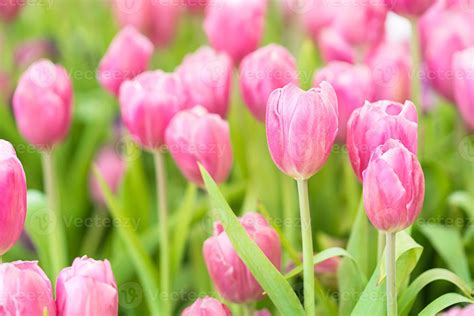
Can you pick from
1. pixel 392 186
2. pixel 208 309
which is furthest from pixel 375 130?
pixel 208 309

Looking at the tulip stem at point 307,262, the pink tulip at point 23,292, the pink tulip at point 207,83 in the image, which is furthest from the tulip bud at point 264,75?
the pink tulip at point 23,292

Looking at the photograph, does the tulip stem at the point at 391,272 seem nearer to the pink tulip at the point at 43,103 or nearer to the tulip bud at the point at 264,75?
the tulip bud at the point at 264,75

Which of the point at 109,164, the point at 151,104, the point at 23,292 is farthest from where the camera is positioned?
the point at 109,164

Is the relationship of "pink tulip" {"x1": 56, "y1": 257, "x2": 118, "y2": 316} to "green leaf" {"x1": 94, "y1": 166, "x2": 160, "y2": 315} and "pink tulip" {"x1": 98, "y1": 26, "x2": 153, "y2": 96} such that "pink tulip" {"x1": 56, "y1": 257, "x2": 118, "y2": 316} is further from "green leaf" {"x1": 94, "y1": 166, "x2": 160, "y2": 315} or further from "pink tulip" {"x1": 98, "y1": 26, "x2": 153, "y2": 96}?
"pink tulip" {"x1": 98, "y1": 26, "x2": 153, "y2": 96}

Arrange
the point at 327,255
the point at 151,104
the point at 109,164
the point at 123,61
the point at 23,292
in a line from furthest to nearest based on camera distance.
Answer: the point at 109,164 < the point at 123,61 < the point at 151,104 < the point at 327,255 < the point at 23,292

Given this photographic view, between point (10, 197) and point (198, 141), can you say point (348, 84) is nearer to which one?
point (198, 141)

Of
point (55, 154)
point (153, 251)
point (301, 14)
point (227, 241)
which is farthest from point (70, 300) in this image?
point (301, 14)
